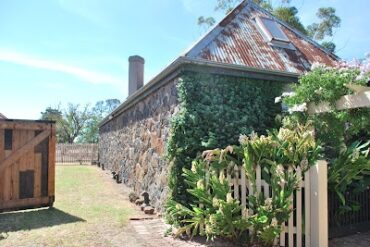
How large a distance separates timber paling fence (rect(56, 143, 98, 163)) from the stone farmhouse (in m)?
14.4

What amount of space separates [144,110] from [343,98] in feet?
16.1

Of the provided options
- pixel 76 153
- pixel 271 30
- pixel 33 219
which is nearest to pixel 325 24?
pixel 271 30

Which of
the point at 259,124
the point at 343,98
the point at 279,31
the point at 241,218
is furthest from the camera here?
the point at 279,31

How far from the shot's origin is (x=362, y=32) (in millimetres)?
10969

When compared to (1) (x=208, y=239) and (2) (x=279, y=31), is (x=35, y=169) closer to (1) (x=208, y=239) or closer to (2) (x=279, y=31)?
(1) (x=208, y=239)

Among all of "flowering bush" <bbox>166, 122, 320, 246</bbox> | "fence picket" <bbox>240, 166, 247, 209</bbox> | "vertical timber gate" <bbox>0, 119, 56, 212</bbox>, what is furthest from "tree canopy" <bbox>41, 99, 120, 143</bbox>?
"fence picket" <bbox>240, 166, 247, 209</bbox>

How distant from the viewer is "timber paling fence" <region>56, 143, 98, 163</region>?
907 inches

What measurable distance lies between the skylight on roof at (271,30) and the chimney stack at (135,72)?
6167mm

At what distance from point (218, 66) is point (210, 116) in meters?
0.96

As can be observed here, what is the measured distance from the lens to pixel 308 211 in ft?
14.0

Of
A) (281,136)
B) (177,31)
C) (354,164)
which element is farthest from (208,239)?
(177,31)

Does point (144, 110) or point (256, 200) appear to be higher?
point (144, 110)

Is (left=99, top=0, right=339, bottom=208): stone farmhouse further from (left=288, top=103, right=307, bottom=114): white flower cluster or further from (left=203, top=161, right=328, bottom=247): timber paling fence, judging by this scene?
(left=203, top=161, right=328, bottom=247): timber paling fence

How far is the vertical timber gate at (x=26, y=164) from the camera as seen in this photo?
639 cm
